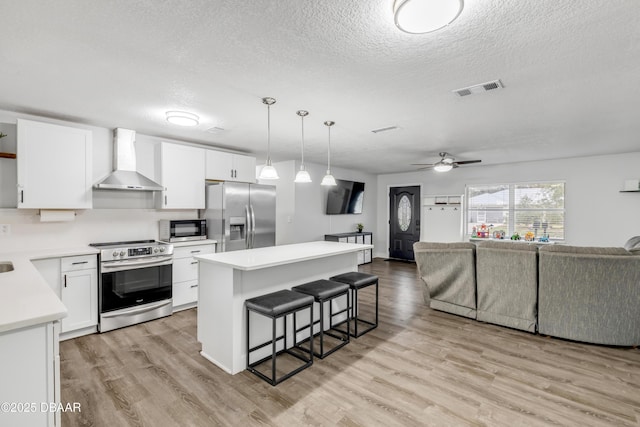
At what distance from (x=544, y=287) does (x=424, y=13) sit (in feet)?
10.8

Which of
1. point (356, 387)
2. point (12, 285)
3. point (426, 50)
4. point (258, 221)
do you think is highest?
point (426, 50)

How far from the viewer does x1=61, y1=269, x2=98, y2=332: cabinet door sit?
3.29 metres

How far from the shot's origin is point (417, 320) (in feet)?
12.8

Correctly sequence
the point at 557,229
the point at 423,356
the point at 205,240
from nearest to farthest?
the point at 423,356 < the point at 205,240 < the point at 557,229

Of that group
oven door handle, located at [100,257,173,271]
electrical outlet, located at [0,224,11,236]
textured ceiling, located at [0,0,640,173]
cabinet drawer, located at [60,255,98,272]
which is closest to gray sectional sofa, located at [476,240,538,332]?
textured ceiling, located at [0,0,640,173]

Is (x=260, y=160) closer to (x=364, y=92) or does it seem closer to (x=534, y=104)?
(x=364, y=92)

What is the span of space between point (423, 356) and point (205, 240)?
3.31 meters

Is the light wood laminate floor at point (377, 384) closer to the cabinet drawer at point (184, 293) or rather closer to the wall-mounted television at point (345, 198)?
the cabinet drawer at point (184, 293)

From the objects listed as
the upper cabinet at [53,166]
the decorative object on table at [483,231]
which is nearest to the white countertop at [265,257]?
the upper cabinet at [53,166]

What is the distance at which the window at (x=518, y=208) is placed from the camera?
6352mm

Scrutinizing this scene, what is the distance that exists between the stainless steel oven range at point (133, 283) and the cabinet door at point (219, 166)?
4.51ft

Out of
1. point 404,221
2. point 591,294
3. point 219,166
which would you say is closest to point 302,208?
point 219,166

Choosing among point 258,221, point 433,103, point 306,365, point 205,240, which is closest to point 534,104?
point 433,103

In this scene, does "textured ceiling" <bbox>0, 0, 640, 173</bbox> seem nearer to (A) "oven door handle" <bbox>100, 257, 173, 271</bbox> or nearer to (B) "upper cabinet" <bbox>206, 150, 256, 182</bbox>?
(B) "upper cabinet" <bbox>206, 150, 256, 182</bbox>
